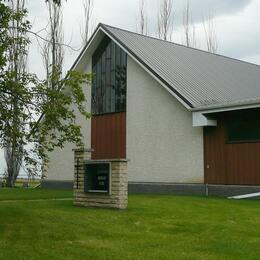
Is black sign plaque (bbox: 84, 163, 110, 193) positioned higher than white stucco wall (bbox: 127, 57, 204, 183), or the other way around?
white stucco wall (bbox: 127, 57, 204, 183)

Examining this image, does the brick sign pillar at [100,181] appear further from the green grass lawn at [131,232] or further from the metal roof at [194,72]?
the metal roof at [194,72]

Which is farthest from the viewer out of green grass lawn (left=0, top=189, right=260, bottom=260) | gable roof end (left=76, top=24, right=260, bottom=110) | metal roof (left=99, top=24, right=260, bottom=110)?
metal roof (left=99, top=24, right=260, bottom=110)

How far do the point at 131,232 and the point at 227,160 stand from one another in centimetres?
1075

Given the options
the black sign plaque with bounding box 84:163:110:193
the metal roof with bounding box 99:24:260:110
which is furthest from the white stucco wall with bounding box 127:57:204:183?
the black sign plaque with bounding box 84:163:110:193

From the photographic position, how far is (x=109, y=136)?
85.9 ft

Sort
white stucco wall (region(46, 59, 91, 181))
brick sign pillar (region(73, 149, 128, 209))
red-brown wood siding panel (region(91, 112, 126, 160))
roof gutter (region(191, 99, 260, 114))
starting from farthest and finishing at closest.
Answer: white stucco wall (region(46, 59, 91, 181))
red-brown wood siding panel (region(91, 112, 126, 160))
roof gutter (region(191, 99, 260, 114))
brick sign pillar (region(73, 149, 128, 209))

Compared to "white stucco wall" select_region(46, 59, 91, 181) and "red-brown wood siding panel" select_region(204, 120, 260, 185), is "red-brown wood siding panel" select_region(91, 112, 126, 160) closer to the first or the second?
"white stucco wall" select_region(46, 59, 91, 181)

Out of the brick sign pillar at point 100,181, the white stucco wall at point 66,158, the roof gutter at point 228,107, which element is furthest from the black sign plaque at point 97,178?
the white stucco wall at point 66,158

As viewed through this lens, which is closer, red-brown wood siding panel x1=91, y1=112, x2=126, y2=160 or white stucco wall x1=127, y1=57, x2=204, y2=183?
white stucco wall x1=127, y1=57, x2=204, y2=183

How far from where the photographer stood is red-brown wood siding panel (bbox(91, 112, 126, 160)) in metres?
25.6

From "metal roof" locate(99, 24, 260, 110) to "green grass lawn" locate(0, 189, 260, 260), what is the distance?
23.8ft

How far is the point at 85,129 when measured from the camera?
27844 millimetres

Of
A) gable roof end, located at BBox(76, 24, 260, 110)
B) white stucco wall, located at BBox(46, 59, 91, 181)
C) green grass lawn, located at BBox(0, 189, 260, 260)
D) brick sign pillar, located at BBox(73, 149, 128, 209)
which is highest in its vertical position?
gable roof end, located at BBox(76, 24, 260, 110)

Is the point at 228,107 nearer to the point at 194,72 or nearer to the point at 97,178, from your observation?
the point at 194,72
